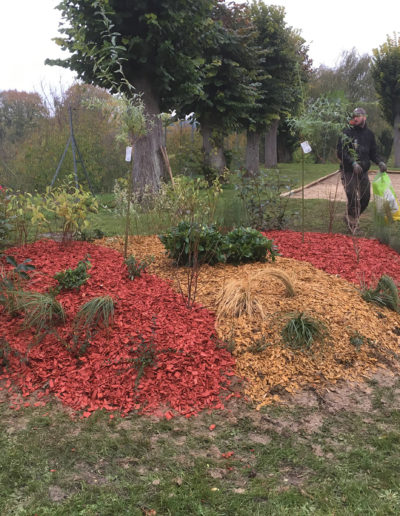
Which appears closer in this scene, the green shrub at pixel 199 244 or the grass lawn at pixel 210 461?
the grass lawn at pixel 210 461

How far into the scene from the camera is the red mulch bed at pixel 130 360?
Answer: 2740mm

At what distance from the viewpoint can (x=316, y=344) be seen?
327 cm

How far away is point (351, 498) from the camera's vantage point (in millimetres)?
1972

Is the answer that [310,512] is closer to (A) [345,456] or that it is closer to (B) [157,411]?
(A) [345,456]

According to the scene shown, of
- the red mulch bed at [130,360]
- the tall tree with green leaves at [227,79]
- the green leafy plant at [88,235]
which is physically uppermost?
the tall tree with green leaves at [227,79]

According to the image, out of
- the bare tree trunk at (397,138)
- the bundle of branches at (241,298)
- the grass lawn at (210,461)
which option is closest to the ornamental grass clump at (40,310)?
the grass lawn at (210,461)

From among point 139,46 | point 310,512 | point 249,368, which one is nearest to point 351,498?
point 310,512

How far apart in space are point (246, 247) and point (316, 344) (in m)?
1.64

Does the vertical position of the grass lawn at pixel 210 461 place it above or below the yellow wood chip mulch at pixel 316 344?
below

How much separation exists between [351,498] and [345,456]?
0.97ft

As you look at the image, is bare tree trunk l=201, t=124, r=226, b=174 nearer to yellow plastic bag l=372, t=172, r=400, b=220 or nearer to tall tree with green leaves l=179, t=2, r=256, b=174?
tall tree with green leaves l=179, t=2, r=256, b=174

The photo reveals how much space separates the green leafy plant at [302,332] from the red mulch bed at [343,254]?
3.53ft

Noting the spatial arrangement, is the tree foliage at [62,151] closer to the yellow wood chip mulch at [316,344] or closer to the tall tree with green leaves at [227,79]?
the tall tree with green leaves at [227,79]

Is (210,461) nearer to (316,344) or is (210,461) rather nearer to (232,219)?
(316,344)
